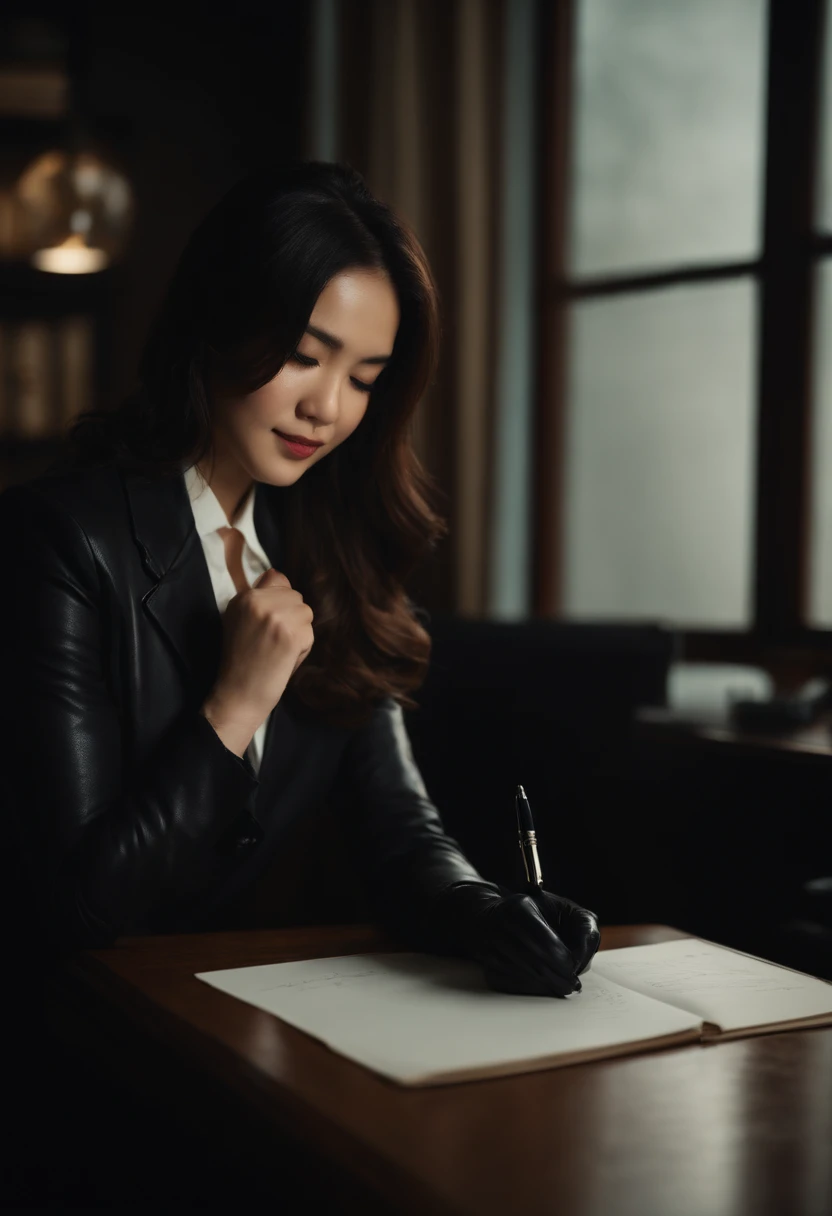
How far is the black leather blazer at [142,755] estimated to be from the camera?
1.28 m

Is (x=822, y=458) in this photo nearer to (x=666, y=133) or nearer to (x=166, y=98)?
(x=666, y=133)

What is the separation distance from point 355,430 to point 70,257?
6.82ft

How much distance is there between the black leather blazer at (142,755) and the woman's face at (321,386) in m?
0.11

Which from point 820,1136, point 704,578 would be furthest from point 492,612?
point 820,1136

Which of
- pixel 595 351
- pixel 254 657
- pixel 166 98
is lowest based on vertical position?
pixel 254 657

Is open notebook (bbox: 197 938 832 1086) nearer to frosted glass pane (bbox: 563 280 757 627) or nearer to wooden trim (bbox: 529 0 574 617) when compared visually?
frosted glass pane (bbox: 563 280 757 627)

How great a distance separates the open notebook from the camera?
0.94 metres

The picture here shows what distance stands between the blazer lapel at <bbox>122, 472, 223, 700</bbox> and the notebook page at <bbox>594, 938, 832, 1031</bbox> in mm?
563

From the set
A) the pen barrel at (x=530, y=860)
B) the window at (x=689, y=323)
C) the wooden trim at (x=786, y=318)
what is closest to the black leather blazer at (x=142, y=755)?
the pen barrel at (x=530, y=860)

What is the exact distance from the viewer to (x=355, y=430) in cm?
174

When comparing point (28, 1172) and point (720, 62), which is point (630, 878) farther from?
point (720, 62)

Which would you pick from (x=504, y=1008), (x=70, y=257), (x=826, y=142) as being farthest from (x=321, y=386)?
(x=70, y=257)

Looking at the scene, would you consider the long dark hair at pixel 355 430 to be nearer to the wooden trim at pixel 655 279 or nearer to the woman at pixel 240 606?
the woman at pixel 240 606

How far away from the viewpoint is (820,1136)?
83 cm
